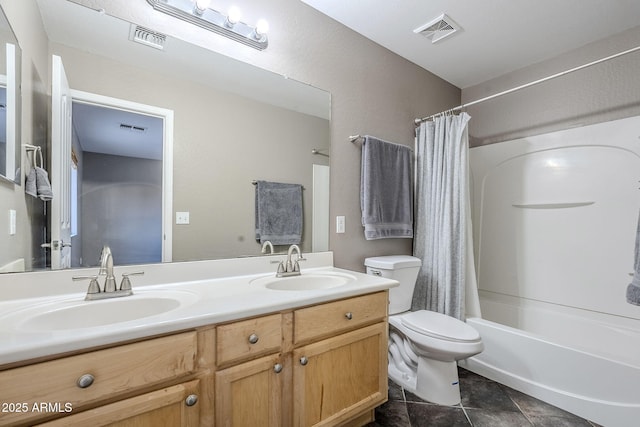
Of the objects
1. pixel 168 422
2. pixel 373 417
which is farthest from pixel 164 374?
pixel 373 417

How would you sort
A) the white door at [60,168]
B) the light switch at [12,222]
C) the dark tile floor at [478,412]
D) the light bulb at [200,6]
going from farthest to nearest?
the dark tile floor at [478,412], the light bulb at [200,6], the white door at [60,168], the light switch at [12,222]

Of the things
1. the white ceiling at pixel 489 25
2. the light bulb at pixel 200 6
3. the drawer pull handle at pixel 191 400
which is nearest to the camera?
the drawer pull handle at pixel 191 400

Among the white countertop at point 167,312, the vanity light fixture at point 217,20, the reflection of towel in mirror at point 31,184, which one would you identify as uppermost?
the vanity light fixture at point 217,20

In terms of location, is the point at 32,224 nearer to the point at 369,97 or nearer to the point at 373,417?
the point at 373,417

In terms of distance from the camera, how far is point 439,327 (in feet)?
5.57

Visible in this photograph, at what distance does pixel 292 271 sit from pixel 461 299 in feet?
4.16

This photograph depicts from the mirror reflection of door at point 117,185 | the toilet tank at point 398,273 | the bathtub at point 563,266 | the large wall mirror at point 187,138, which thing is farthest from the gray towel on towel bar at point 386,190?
the mirror reflection of door at point 117,185

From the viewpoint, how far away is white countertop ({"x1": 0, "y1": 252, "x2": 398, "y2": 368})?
27.8 inches

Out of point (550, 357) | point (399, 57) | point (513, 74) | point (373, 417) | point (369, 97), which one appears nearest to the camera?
point (373, 417)

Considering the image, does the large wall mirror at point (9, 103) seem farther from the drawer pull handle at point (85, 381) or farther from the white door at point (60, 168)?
the drawer pull handle at point (85, 381)

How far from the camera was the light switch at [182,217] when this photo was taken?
139 cm

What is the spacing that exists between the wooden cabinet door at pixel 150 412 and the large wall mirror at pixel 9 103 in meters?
0.82

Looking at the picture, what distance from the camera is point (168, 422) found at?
0.87m

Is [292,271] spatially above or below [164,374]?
above
